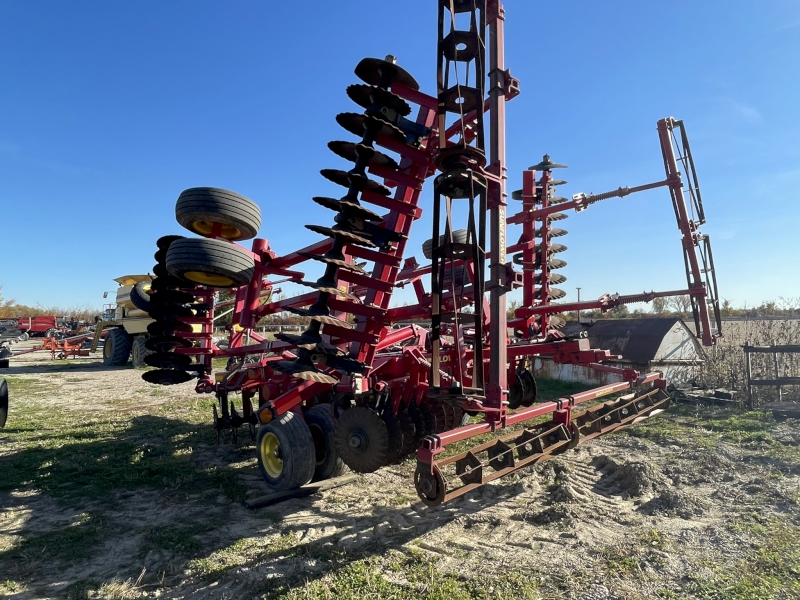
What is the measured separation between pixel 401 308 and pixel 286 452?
1858mm

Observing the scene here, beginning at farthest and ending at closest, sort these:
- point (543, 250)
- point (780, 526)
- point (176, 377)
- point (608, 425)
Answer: point (543, 250) → point (176, 377) → point (608, 425) → point (780, 526)

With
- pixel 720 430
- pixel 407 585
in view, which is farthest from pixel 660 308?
pixel 407 585

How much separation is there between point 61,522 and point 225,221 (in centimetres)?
347

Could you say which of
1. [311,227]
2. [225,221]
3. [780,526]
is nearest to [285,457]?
[311,227]

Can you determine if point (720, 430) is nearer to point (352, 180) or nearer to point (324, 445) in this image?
point (324, 445)

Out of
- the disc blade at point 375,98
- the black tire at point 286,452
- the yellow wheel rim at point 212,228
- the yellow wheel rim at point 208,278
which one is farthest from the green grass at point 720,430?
the yellow wheel rim at point 212,228

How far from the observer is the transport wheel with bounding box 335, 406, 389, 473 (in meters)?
4.84

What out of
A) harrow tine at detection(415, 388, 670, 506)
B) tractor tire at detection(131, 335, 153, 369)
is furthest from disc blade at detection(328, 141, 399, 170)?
tractor tire at detection(131, 335, 153, 369)

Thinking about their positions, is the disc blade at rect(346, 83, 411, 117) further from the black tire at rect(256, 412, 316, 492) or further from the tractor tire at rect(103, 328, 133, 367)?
the tractor tire at rect(103, 328, 133, 367)

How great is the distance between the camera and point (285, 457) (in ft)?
16.2

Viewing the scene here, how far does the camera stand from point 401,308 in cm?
482

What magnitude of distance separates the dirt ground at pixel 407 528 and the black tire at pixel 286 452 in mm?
233

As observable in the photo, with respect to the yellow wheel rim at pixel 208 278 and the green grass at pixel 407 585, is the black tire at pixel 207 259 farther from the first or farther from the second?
the green grass at pixel 407 585

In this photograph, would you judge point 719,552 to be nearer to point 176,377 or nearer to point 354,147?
point 354,147
